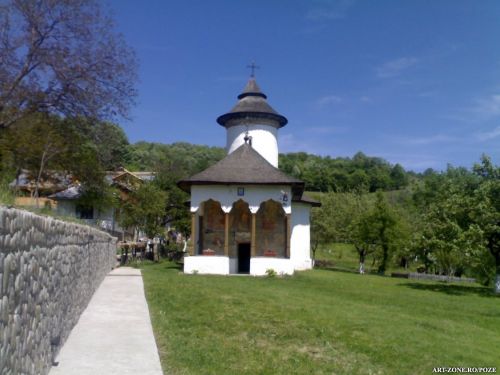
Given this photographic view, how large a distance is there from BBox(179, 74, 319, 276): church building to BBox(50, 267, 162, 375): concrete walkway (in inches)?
588

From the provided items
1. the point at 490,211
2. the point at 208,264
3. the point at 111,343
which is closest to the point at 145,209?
the point at 208,264

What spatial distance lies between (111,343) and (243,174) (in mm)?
20408

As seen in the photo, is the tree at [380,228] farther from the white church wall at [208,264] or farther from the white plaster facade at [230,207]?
the white church wall at [208,264]

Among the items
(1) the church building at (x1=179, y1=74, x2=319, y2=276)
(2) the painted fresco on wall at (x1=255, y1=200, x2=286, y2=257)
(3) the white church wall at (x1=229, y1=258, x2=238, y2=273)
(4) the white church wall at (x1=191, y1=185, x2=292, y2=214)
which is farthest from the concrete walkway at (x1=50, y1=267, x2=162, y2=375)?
(2) the painted fresco on wall at (x1=255, y1=200, x2=286, y2=257)

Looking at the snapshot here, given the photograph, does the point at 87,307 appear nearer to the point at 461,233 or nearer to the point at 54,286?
the point at 54,286

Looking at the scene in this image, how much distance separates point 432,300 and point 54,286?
14984 mm

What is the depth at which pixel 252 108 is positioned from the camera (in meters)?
35.2

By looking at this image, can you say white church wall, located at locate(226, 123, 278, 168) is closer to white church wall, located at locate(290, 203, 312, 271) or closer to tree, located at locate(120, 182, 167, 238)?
white church wall, located at locate(290, 203, 312, 271)

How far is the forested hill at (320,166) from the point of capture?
88.9 m

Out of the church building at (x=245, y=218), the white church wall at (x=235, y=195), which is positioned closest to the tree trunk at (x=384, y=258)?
the church building at (x=245, y=218)

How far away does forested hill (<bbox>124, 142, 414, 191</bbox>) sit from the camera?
88.9m

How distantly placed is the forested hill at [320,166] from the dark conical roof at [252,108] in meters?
43.7

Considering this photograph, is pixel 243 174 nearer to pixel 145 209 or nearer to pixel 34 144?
pixel 145 209

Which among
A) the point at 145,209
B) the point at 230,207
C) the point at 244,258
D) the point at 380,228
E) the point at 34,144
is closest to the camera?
the point at 34,144
